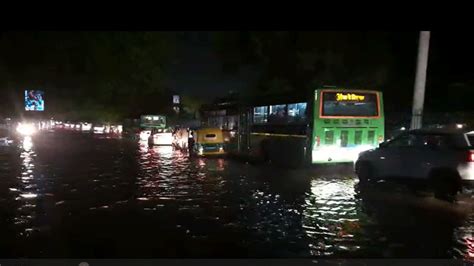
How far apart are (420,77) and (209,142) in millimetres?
11108

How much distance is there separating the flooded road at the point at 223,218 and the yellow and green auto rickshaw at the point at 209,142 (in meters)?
8.33

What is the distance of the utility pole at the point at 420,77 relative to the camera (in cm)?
1862

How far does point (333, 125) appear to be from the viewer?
19.2m

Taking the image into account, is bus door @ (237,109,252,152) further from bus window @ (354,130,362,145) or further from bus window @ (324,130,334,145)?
bus window @ (354,130,362,145)

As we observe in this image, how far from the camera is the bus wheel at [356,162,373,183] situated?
15.0 metres

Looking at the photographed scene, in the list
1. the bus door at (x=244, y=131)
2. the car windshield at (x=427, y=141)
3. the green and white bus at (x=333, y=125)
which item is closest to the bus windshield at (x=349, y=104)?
the green and white bus at (x=333, y=125)

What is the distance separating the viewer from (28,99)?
245 ft

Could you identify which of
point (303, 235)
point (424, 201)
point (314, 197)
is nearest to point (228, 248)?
point (303, 235)

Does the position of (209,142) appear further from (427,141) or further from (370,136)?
(427,141)

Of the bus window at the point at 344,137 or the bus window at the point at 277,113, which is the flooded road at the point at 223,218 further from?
the bus window at the point at 277,113

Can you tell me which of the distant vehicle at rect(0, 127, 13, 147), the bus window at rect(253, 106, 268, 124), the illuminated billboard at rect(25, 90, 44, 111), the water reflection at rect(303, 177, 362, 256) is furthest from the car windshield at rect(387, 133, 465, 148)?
the illuminated billboard at rect(25, 90, 44, 111)

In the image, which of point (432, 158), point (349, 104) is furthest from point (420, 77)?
point (432, 158)

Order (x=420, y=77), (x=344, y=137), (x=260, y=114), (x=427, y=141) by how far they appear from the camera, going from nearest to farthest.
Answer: (x=427, y=141) → (x=420, y=77) → (x=344, y=137) → (x=260, y=114)

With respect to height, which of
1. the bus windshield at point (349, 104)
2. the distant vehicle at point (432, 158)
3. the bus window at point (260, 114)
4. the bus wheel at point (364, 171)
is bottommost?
the bus wheel at point (364, 171)
